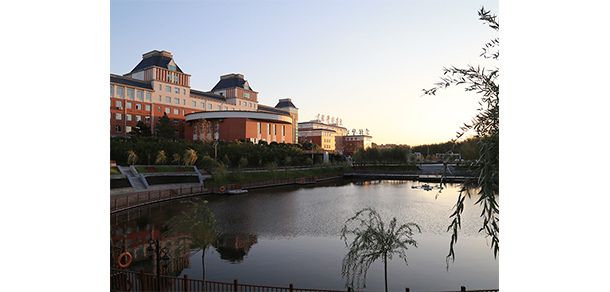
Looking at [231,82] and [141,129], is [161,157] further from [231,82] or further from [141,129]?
[231,82]

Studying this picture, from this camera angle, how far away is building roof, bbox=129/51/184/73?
59281 mm

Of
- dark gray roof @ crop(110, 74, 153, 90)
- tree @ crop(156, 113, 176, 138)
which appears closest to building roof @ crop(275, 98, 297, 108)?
dark gray roof @ crop(110, 74, 153, 90)

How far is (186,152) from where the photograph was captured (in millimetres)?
40938

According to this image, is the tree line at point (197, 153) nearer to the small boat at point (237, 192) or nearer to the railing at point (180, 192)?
the railing at point (180, 192)

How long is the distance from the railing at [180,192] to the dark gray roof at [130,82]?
1102 inches

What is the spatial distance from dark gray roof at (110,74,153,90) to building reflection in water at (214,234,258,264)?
4315cm

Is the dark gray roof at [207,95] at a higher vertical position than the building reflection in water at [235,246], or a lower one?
higher

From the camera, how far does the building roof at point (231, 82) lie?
76.0 m

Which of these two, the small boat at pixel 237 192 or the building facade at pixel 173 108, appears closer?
the small boat at pixel 237 192

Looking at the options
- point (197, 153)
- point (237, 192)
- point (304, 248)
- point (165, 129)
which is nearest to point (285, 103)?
point (165, 129)

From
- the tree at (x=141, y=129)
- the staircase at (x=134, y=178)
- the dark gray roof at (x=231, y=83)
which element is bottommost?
the staircase at (x=134, y=178)

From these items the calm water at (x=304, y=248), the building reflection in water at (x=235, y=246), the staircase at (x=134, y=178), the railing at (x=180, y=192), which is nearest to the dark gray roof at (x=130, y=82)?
the staircase at (x=134, y=178)
